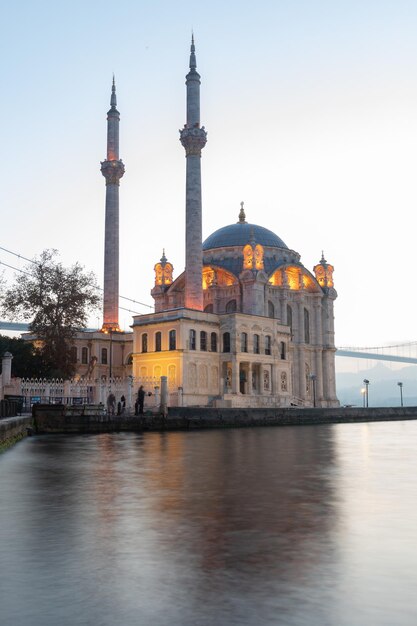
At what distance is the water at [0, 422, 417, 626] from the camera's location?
4.15 metres

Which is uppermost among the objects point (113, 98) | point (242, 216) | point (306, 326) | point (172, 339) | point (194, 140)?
point (113, 98)

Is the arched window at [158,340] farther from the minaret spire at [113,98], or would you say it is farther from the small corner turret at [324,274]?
the small corner turret at [324,274]

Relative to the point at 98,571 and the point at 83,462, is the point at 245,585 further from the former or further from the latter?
the point at 83,462

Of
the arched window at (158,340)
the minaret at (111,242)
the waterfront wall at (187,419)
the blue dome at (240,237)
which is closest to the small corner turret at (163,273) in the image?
the blue dome at (240,237)

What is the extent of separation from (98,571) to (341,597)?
1.86 meters

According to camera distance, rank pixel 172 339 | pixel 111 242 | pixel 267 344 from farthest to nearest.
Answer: pixel 111 242, pixel 267 344, pixel 172 339

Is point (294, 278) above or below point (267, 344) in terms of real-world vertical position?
above

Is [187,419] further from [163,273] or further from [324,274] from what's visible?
[324,274]

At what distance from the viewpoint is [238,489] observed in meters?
9.80

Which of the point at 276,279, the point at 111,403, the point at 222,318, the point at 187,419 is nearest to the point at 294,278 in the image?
the point at 276,279

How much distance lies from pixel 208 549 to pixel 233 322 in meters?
49.9

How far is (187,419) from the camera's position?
3766cm

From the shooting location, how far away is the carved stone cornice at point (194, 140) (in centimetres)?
5703

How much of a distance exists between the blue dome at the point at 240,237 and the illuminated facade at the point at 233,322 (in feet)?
0.42
